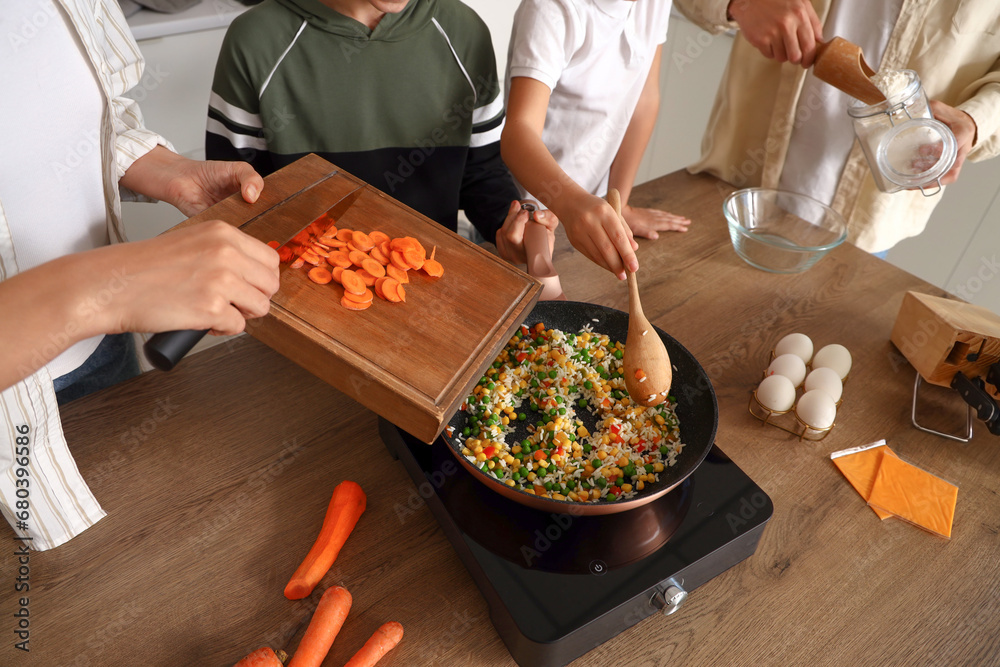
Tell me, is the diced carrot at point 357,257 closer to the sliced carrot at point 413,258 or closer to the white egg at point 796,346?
the sliced carrot at point 413,258

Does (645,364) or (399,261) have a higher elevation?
(399,261)

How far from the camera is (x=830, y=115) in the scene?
1.55 m

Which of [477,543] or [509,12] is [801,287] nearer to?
[477,543]

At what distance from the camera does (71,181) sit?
92 centimetres

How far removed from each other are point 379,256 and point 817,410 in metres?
0.72

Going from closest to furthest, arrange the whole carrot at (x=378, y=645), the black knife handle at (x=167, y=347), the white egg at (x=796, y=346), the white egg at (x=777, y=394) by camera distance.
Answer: the black knife handle at (x=167, y=347), the whole carrot at (x=378, y=645), the white egg at (x=777, y=394), the white egg at (x=796, y=346)

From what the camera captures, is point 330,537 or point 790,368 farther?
point 790,368

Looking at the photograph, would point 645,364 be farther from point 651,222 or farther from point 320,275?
point 651,222

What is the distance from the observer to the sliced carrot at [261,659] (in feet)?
2.36

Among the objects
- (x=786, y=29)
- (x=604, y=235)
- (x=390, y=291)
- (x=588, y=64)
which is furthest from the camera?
(x=588, y=64)

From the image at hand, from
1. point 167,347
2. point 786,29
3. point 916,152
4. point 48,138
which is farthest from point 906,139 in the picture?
point 48,138

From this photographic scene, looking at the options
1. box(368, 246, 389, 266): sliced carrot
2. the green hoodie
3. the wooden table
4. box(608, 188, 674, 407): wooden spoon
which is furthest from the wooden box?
box(368, 246, 389, 266): sliced carrot

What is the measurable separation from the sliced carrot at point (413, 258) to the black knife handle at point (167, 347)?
31cm

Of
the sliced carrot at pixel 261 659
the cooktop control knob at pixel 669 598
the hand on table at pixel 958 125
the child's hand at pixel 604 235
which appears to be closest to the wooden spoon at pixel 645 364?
the child's hand at pixel 604 235
